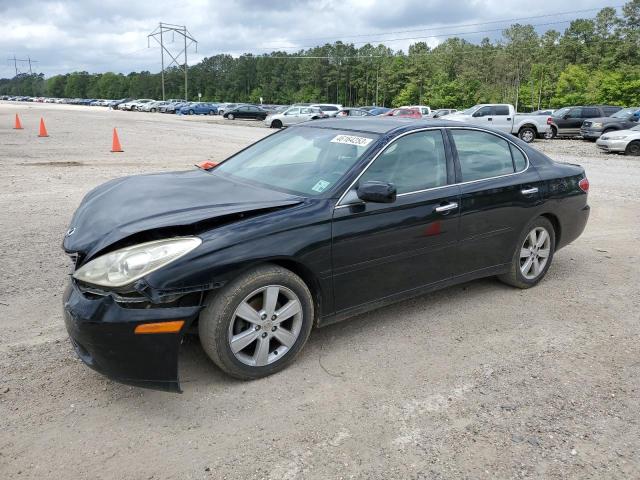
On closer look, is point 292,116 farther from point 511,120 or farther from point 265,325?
point 265,325

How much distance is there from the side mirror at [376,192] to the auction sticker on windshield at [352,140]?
1.70ft

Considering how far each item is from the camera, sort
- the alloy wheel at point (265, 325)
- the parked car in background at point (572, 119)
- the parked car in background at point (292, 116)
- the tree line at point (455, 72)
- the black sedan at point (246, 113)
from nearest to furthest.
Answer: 1. the alloy wheel at point (265, 325)
2. the parked car in background at point (572, 119)
3. the parked car in background at point (292, 116)
4. the black sedan at point (246, 113)
5. the tree line at point (455, 72)

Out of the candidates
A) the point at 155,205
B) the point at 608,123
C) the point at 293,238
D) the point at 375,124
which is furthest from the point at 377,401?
the point at 608,123

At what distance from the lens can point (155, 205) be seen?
3465mm

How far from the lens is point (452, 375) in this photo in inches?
138

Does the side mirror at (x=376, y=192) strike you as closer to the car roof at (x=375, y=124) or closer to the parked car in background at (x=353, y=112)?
the car roof at (x=375, y=124)

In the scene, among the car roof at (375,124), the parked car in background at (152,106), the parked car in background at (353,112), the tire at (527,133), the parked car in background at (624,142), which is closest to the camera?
the car roof at (375,124)

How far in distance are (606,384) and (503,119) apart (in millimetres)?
23427

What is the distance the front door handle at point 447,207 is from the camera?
4102mm

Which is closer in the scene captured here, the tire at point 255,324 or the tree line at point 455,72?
the tire at point 255,324

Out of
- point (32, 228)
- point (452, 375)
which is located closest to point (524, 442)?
point (452, 375)

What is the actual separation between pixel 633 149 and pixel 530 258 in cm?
1716

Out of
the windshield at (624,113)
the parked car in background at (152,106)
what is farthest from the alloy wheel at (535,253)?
the parked car in background at (152,106)

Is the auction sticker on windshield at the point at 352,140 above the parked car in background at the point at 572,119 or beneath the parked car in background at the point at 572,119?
above
